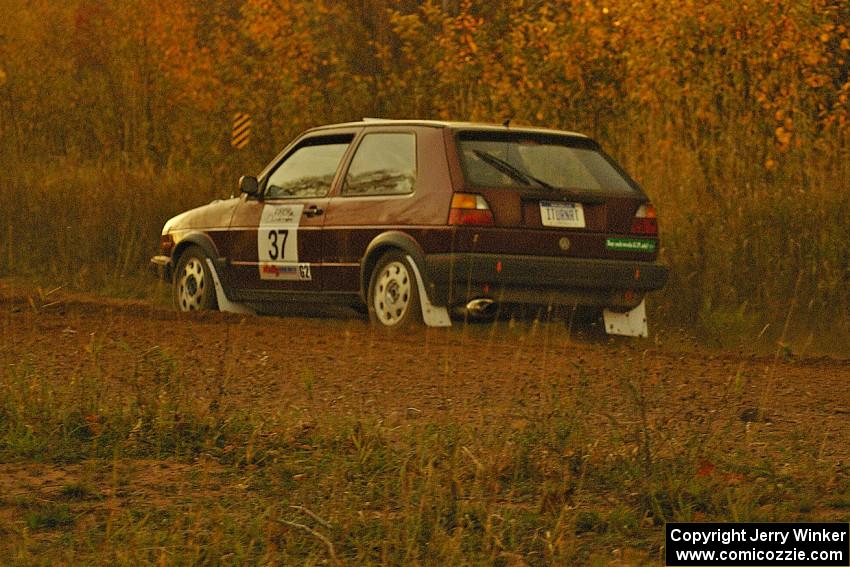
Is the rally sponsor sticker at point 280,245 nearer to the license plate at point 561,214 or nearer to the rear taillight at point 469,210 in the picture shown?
the rear taillight at point 469,210

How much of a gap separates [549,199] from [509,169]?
352 millimetres

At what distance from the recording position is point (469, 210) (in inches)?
445

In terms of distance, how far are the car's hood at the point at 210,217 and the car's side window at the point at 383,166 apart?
1.56 meters

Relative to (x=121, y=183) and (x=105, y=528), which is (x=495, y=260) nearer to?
(x=105, y=528)

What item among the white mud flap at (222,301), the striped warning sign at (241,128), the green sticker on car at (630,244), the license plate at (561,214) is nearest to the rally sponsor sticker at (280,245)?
the white mud flap at (222,301)

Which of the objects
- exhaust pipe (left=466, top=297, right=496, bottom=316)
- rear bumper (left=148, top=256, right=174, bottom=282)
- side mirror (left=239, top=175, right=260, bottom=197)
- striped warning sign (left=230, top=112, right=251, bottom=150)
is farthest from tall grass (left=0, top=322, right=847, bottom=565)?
striped warning sign (left=230, top=112, right=251, bottom=150)

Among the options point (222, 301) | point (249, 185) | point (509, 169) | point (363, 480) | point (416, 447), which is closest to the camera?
point (363, 480)

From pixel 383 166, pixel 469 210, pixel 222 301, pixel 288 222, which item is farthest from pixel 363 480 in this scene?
pixel 222 301

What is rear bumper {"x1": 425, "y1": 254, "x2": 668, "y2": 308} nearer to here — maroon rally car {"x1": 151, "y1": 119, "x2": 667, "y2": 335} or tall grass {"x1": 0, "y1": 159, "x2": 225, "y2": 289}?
maroon rally car {"x1": 151, "y1": 119, "x2": 667, "y2": 335}

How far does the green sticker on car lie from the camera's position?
11789mm

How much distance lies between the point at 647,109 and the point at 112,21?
1952 cm

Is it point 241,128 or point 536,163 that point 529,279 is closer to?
point 536,163

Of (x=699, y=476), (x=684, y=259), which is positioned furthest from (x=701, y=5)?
(x=699, y=476)

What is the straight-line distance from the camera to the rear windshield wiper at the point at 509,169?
1158 cm
